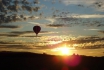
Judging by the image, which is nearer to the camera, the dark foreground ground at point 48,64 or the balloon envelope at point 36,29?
the dark foreground ground at point 48,64

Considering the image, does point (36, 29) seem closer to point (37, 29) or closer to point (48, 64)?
point (37, 29)

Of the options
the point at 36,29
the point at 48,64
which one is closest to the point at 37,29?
the point at 36,29

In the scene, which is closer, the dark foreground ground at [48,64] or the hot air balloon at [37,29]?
the dark foreground ground at [48,64]

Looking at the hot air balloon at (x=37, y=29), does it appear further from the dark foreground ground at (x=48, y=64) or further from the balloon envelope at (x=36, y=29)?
the dark foreground ground at (x=48, y=64)

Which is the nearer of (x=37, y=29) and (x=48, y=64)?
(x=48, y=64)

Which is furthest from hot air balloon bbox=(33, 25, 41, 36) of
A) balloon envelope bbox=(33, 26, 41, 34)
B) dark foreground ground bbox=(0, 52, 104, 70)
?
dark foreground ground bbox=(0, 52, 104, 70)

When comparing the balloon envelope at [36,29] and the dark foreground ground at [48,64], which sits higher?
the balloon envelope at [36,29]

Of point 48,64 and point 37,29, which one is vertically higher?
point 37,29

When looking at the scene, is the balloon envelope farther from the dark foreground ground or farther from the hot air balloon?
the dark foreground ground

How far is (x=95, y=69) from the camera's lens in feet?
174

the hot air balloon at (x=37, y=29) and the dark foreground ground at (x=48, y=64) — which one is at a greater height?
the hot air balloon at (x=37, y=29)

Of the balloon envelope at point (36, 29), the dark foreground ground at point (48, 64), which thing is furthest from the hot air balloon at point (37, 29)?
the dark foreground ground at point (48, 64)

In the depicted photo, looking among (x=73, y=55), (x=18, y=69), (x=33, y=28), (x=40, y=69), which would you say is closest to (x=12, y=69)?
(x=18, y=69)

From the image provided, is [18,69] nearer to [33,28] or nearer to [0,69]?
[0,69]
